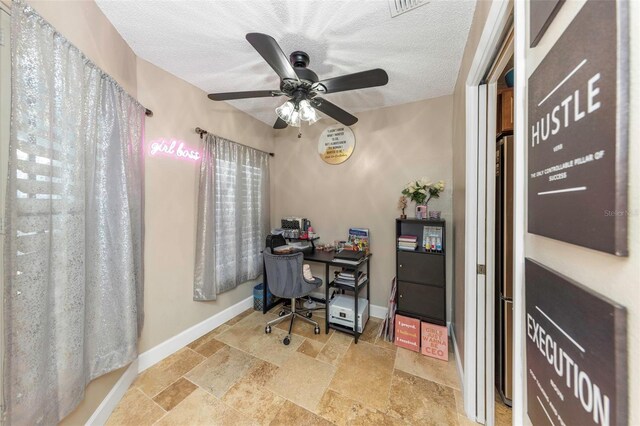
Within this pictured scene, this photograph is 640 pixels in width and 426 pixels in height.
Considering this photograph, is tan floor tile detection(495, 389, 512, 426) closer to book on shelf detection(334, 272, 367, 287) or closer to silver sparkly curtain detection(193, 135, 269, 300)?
book on shelf detection(334, 272, 367, 287)

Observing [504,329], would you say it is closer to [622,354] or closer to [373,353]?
[373,353]

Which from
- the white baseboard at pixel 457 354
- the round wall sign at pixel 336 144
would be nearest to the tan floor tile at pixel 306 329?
the white baseboard at pixel 457 354

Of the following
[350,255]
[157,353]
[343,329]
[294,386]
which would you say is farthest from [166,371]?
[350,255]

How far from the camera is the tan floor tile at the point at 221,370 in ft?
5.70

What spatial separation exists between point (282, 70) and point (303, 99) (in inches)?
A: 10.9

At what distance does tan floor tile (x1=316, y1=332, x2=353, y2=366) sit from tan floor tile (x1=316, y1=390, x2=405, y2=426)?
0.37m

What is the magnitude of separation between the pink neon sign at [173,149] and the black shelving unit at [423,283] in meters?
2.35

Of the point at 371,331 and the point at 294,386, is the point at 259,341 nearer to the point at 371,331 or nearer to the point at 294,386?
the point at 294,386

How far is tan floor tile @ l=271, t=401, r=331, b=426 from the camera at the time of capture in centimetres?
144

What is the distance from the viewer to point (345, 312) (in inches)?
94.7

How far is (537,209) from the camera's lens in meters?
0.60

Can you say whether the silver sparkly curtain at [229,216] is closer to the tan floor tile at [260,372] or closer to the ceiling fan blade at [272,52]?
the tan floor tile at [260,372]

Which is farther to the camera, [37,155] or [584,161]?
[37,155]

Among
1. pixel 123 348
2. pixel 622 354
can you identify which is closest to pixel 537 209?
pixel 622 354
